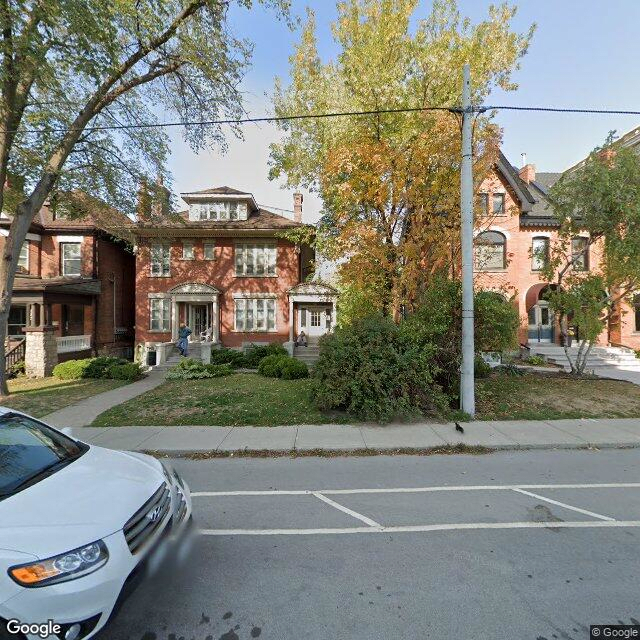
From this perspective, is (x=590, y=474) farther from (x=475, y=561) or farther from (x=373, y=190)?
(x=373, y=190)

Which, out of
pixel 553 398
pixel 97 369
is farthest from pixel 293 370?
pixel 553 398

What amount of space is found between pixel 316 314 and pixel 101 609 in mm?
18078

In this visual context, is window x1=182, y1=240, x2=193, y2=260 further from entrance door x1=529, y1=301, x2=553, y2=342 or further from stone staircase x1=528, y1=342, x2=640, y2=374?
entrance door x1=529, y1=301, x2=553, y2=342

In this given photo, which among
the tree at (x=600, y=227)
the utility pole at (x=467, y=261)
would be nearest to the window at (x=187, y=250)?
the utility pole at (x=467, y=261)

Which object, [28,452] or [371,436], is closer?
[28,452]

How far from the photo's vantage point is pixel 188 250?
1969cm

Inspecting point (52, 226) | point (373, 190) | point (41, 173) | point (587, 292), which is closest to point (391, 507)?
point (373, 190)

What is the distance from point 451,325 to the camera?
330 inches

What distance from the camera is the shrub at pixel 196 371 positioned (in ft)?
41.2

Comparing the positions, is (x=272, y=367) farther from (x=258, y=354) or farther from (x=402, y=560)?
(x=402, y=560)

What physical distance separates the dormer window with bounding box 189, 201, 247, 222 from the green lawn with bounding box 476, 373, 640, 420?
1579 cm

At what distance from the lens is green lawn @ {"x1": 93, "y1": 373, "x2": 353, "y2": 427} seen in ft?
24.8

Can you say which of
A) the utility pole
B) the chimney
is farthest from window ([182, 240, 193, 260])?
the utility pole

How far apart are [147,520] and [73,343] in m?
18.1
